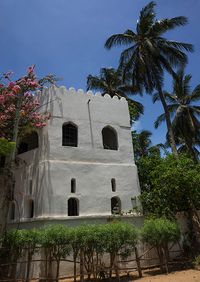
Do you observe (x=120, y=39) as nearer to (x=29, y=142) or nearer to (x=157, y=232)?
(x=29, y=142)

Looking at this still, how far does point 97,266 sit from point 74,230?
Answer: 200 cm

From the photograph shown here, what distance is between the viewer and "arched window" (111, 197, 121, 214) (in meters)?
16.0

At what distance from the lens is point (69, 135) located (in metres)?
17.1

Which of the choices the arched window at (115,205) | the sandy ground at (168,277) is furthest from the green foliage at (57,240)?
the arched window at (115,205)

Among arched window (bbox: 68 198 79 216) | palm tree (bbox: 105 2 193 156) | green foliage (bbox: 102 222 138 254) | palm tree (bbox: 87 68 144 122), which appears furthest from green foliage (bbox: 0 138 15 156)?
palm tree (bbox: 87 68 144 122)

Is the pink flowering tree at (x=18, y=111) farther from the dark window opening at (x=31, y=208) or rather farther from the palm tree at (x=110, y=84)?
the palm tree at (x=110, y=84)

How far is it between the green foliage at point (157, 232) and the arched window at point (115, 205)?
7.11 ft

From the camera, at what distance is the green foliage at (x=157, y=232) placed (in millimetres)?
13859

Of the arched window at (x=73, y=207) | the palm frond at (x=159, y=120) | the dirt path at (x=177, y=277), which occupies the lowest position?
the dirt path at (x=177, y=277)

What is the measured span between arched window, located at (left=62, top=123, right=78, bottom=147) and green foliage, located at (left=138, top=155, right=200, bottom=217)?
4.96 metres

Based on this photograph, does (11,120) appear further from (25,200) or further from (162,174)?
(162,174)

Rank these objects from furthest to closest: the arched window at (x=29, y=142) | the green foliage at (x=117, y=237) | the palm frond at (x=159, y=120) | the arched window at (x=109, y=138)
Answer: the palm frond at (x=159, y=120)
the arched window at (x=109, y=138)
the arched window at (x=29, y=142)
the green foliage at (x=117, y=237)

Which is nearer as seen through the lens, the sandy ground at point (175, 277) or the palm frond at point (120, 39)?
the sandy ground at point (175, 277)

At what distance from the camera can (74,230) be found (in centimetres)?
1241
